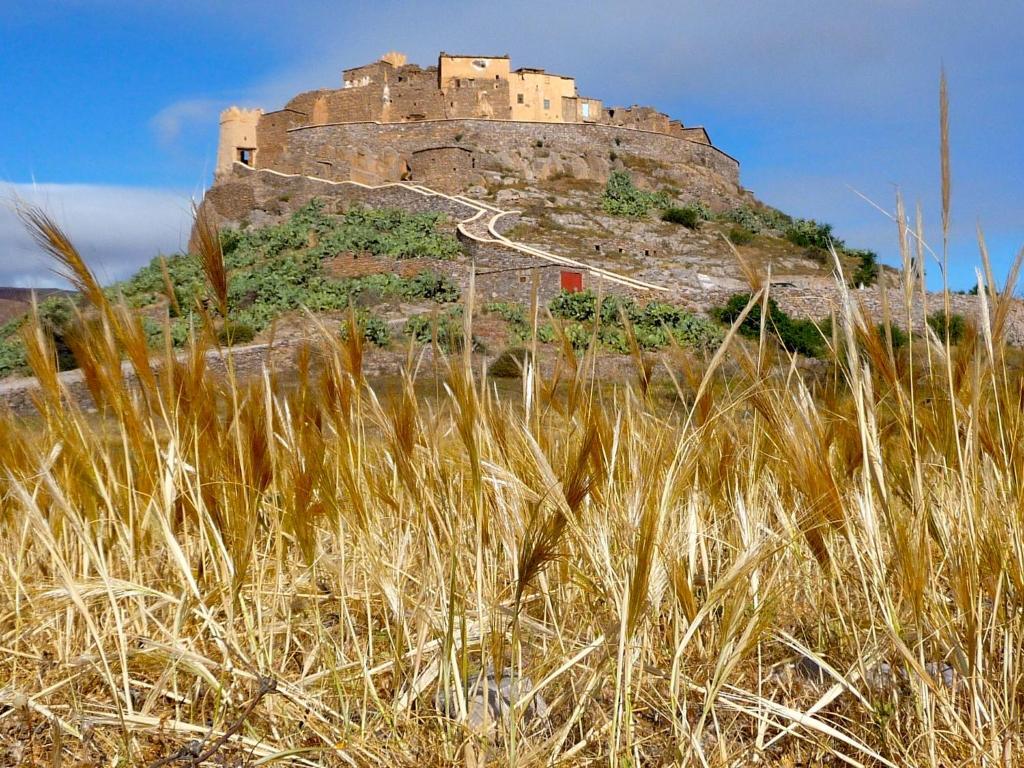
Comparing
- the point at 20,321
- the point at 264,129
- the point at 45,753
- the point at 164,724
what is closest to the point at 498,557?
the point at 164,724

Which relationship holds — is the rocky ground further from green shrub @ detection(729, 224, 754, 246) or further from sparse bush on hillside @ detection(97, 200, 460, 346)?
sparse bush on hillside @ detection(97, 200, 460, 346)

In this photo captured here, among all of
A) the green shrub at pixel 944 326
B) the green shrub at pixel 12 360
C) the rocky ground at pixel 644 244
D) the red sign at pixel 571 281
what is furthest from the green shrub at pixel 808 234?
the green shrub at pixel 944 326

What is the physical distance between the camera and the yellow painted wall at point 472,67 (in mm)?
37031

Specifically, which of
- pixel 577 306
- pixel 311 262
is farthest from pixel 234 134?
pixel 577 306

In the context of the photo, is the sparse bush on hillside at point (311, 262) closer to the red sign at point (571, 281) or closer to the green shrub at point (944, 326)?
the red sign at point (571, 281)

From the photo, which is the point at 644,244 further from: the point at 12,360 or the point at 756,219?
the point at 12,360

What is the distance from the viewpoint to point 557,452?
175 cm

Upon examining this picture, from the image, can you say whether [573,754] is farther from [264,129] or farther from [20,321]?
[264,129]

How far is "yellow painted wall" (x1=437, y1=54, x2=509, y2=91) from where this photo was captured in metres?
37.0

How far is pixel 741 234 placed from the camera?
2952 cm

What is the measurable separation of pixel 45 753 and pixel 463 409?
942 millimetres

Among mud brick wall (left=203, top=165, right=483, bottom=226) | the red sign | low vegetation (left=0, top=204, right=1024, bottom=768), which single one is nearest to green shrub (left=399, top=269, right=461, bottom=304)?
the red sign

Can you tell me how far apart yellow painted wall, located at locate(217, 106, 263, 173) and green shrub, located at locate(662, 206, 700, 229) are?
18.1 m

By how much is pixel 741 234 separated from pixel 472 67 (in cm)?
1447
